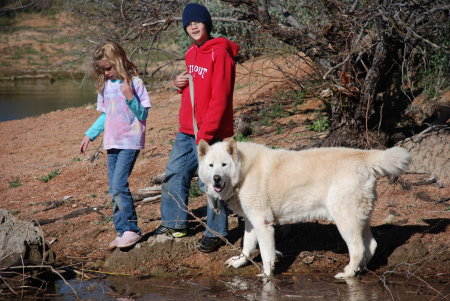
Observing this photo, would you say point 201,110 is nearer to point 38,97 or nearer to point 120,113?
point 120,113

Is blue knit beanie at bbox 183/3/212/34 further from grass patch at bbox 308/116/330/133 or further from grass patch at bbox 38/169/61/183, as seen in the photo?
grass patch at bbox 38/169/61/183

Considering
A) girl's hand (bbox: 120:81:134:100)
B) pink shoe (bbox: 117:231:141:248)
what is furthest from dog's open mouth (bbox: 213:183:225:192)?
pink shoe (bbox: 117:231:141:248)

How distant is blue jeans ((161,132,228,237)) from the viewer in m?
6.38

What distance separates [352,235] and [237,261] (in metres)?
1.36

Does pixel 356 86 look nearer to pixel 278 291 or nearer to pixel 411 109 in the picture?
pixel 411 109

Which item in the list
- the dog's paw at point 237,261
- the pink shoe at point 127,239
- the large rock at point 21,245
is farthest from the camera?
the pink shoe at point 127,239

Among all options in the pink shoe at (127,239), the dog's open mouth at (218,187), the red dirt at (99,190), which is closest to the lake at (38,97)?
the red dirt at (99,190)

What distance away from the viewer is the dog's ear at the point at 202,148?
19.0 ft

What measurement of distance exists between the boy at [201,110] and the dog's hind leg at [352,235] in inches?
53.0

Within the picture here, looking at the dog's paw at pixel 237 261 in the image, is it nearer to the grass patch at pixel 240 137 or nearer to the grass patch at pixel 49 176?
the grass patch at pixel 240 137

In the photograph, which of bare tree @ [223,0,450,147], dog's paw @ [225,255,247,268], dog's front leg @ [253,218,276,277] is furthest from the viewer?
bare tree @ [223,0,450,147]

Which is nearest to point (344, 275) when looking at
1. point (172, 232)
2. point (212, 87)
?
point (172, 232)

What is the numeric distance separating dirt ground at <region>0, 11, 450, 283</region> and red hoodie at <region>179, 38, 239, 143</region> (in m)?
1.32

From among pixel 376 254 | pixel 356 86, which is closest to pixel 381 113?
pixel 356 86
